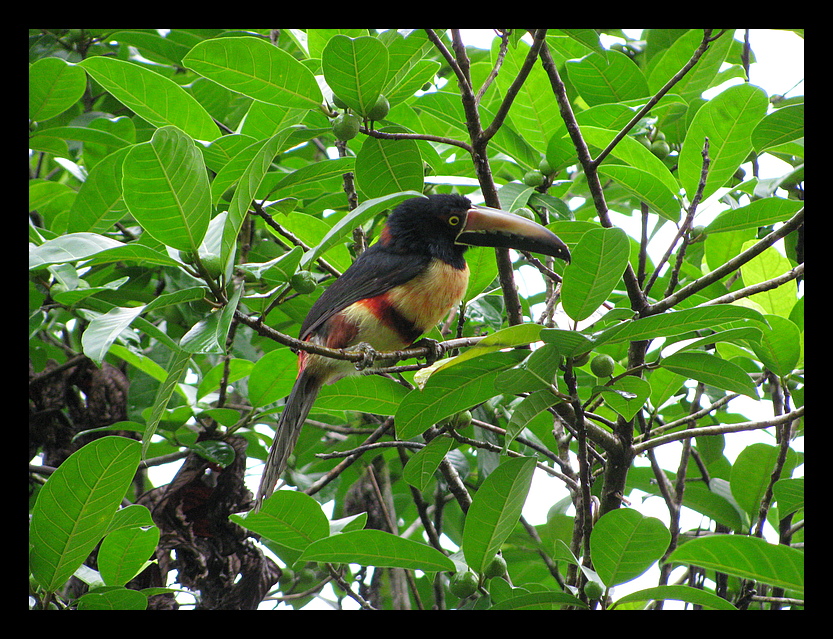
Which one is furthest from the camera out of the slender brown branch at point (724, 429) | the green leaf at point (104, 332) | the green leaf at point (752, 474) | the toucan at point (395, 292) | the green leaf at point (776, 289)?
the toucan at point (395, 292)

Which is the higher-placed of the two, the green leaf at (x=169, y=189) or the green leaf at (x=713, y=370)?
the green leaf at (x=169, y=189)

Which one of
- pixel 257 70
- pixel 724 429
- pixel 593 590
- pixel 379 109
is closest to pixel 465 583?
pixel 593 590

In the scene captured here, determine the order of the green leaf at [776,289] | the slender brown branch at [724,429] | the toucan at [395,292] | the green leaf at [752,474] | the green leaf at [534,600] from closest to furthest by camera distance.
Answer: the green leaf at [534,600] < the slender brown branch at [724,429] < the green leaf at [776,289] < the green leaf at [752,474] < the toucan at [395,292]

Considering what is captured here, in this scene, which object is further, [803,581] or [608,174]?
[608,174]

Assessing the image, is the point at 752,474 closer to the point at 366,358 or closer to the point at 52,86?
the point at 366,358

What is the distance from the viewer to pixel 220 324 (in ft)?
6.91

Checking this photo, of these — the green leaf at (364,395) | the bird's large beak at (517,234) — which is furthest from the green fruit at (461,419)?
the bird's large beak at (517,234)

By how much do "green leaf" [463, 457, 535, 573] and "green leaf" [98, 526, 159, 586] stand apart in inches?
39.9

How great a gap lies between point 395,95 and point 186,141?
0.86 meters

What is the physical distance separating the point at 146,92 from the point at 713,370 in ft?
6.93

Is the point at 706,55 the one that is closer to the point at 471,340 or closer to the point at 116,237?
the point at 471,340

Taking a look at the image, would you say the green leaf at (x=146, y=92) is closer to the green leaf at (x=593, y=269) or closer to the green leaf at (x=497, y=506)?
the green leaf at (x=593, y=269)

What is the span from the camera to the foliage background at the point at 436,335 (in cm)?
223
